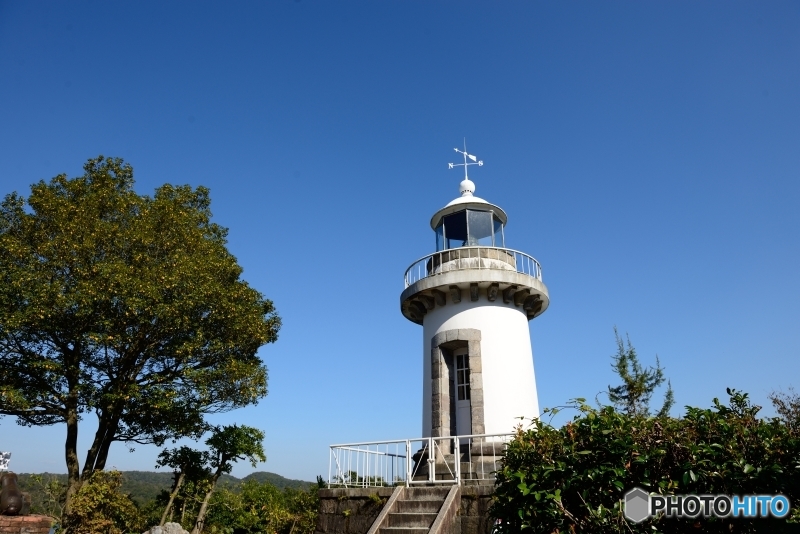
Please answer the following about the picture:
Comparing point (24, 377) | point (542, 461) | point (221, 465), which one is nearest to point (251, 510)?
point (221, 465)

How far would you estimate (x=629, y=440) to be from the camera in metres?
5.66

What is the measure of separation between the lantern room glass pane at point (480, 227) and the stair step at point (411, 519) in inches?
272

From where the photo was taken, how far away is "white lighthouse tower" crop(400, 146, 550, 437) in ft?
39.7

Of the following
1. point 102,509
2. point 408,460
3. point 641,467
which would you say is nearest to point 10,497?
point 102,509

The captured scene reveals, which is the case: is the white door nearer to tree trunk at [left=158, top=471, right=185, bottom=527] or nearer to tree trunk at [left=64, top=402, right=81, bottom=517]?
tree trunk at [left=158, top=471, right=185, bottom=527]

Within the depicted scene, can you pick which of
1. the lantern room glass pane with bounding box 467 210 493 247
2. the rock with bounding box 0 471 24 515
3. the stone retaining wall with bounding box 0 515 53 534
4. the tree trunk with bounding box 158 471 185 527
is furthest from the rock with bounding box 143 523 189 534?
the lantern room glass pane with bounding box 467 210 493 247

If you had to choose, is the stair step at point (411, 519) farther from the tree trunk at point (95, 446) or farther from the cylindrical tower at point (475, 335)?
the tree trunk at point (95, 446)

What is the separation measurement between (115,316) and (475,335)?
8406 millimetres

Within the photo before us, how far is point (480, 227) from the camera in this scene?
46.0 ft

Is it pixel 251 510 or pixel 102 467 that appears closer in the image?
pixel 102 467

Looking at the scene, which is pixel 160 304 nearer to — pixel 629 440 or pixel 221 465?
pixel 221 465

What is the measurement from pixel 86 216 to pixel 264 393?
6456mm

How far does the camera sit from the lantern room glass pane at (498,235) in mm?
14266

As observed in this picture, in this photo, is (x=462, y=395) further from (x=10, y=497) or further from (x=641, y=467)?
(x=10, y=497)
